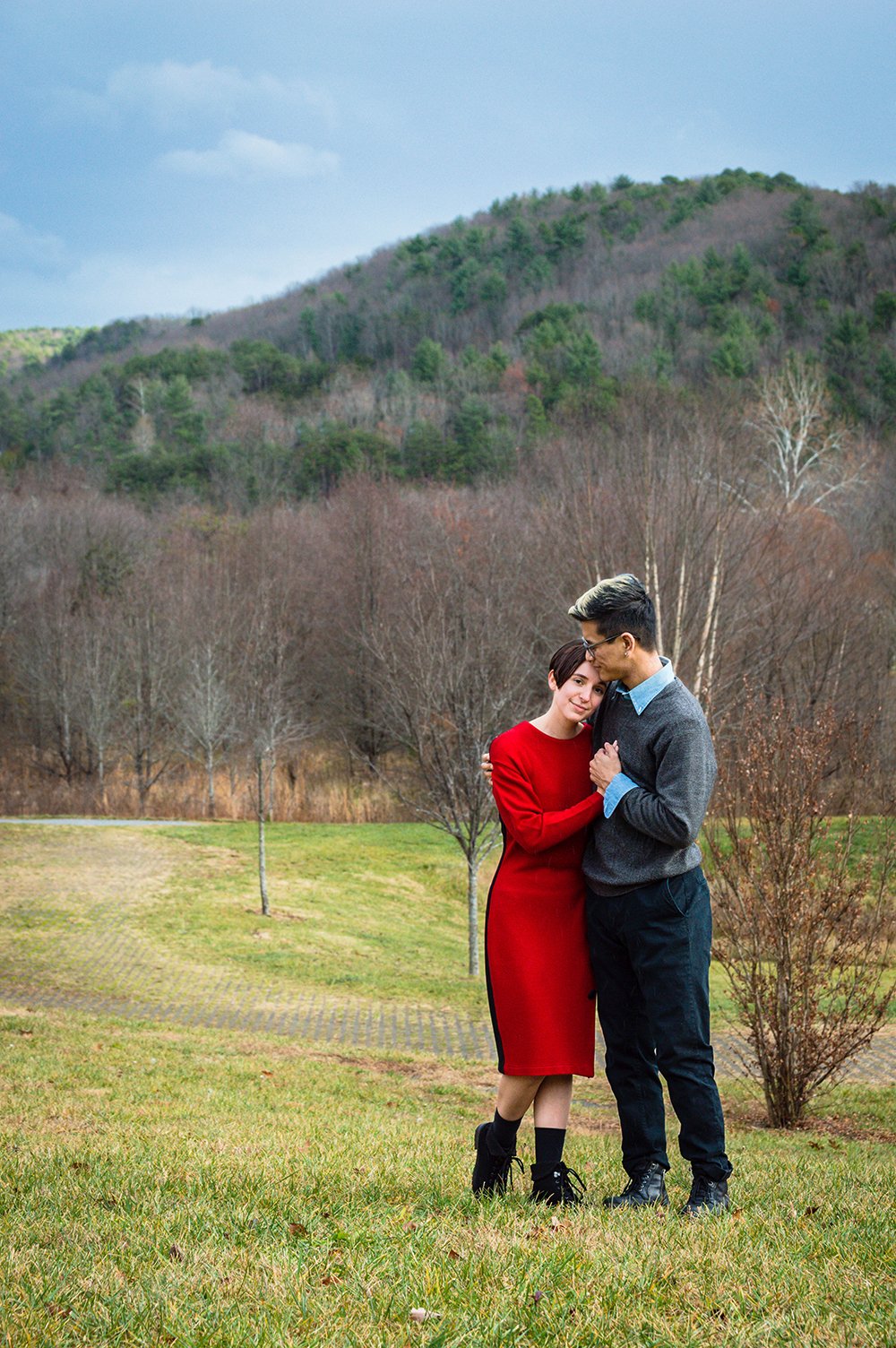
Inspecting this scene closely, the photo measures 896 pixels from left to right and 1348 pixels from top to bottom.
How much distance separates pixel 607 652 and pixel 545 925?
39.4 inches

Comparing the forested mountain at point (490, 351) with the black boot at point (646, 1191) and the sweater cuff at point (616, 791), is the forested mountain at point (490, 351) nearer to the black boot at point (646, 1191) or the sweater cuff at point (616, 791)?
the sweater cuff at point (616, 791)

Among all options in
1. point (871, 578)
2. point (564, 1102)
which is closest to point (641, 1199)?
point (564, 1102)

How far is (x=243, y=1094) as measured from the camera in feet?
27.3

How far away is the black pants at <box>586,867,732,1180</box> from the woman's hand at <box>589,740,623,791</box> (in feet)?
1.30

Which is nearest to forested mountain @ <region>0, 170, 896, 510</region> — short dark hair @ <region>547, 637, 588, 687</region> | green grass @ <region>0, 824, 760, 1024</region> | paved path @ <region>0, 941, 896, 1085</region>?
green grass @ <region>0, 824, 760, 1024</region>

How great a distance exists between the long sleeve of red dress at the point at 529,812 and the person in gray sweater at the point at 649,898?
0.10m

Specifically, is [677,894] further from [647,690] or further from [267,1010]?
[267,1010]

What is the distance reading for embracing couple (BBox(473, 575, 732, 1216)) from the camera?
3.98 meters

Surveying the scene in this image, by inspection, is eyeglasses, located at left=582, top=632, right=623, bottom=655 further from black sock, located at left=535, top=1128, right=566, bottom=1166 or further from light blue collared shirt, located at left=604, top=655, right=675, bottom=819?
black sock, located at left=535, top=1128, right=566, bottom=1166

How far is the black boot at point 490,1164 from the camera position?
422cm

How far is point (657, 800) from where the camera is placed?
3.92 metres

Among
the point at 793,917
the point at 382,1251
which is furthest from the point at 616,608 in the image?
the point at 793,917

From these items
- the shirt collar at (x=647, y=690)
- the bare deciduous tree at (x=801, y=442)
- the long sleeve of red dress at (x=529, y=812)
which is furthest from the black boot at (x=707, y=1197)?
the bare deciduous tree at (x=801, y=442)

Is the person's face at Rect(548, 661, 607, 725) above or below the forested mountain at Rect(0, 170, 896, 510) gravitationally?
below
